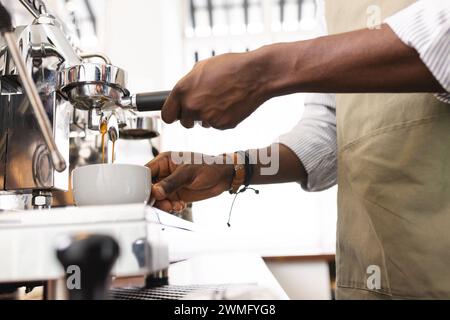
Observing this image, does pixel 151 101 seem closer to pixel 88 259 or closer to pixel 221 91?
pixel 221 91

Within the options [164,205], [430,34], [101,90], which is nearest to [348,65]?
[430,34]

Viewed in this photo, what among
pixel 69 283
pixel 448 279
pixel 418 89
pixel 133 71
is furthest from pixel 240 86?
pixel 133 71

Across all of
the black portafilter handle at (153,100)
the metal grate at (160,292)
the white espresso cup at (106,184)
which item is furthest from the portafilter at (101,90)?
the metal grate at (160,292)

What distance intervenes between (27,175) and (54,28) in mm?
238

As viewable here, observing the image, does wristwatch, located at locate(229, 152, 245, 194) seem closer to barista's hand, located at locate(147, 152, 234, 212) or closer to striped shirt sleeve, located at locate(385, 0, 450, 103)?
barista's hand, located at locate(147, 152, 234, 212)

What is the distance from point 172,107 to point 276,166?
41cm

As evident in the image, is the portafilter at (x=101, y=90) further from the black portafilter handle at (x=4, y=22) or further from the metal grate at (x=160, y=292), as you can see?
the metal grate at (x=160, y=292)

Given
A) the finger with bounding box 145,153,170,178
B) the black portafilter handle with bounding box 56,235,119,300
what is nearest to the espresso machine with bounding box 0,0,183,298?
the black portafilter handle with bounding box 56,235,119,300

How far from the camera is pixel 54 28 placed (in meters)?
0.71

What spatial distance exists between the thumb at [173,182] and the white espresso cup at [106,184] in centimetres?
21

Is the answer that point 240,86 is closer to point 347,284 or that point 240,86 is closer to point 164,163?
point 164,163

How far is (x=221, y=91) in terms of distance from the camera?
1.91 ft

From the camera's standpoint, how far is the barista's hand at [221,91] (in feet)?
1.87

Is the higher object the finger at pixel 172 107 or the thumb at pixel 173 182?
the finger at pixel 172 107
